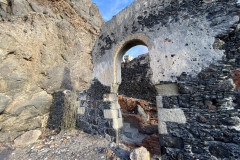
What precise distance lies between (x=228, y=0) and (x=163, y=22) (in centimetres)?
94

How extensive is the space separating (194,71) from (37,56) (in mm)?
5242

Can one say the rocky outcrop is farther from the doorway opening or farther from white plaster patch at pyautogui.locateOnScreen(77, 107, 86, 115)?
the doorway opening

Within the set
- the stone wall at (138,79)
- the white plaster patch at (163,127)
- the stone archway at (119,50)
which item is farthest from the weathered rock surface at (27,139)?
the stone wall at (138,79)

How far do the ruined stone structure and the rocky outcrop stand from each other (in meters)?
3.49

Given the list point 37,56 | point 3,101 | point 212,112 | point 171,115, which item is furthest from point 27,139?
point 212,112

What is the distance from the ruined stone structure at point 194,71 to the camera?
5.29 ft

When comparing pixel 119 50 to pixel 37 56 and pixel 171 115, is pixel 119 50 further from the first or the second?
pixel 37 56

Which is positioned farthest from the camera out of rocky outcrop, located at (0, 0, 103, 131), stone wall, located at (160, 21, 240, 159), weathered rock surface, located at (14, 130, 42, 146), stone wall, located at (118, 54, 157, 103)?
stone wall, located at (118, 54, 157, 103)

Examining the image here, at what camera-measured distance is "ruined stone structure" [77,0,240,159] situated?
1.61 m

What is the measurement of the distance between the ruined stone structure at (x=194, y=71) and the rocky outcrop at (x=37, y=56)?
3.49 metres

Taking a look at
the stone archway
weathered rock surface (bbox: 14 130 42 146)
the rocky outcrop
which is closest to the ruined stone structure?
the stone archway

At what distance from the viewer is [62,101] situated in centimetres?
415

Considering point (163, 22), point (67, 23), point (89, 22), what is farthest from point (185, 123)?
point (89, 22)

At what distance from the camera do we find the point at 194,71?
1.86 meters
